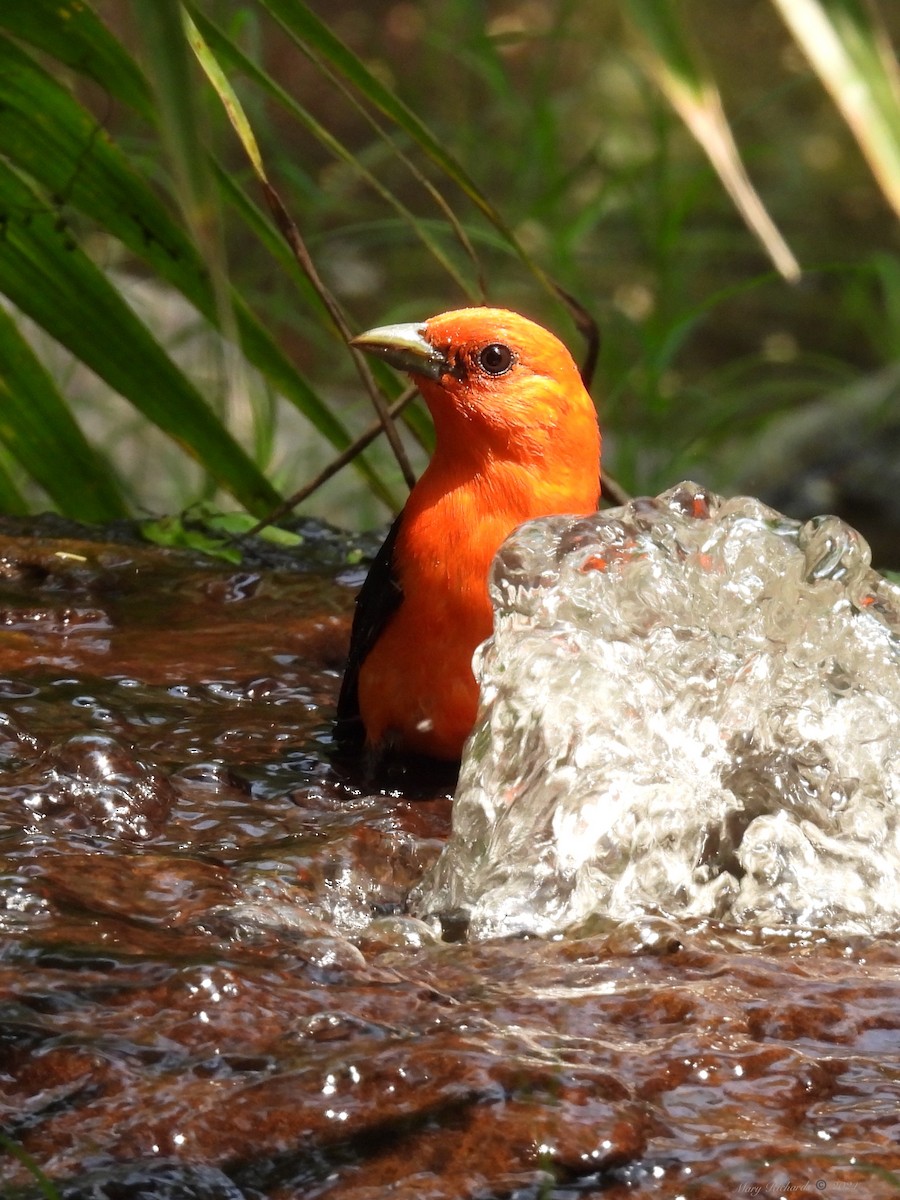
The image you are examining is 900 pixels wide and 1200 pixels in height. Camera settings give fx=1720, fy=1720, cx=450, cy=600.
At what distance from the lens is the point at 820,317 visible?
11680 millimetres

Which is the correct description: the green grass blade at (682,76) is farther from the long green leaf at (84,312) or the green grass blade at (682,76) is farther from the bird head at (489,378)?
the long green leaf at (84,312)

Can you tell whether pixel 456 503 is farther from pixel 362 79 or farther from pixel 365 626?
pixel 362 79

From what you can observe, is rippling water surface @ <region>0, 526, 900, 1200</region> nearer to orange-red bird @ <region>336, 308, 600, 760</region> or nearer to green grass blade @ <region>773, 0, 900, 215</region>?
orange-red bird @ <region>336, 308, 600, 760</region>

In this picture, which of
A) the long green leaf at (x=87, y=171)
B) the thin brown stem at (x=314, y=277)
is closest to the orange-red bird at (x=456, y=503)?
the thin brown stem at (x=314, y=277)

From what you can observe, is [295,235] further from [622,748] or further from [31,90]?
[622,748]

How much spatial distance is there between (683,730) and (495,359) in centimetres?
79

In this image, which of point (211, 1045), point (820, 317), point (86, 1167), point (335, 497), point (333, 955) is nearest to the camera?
point (86, 1167)

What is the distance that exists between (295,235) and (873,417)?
5280mm

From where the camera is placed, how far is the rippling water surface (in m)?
1.56

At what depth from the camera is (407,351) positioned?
3080 millimetres

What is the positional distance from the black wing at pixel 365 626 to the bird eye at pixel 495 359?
32cm

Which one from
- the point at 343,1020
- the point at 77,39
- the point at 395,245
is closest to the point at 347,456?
the point at 77,39

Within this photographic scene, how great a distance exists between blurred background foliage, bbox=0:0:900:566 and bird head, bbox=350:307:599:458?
136 millimetres

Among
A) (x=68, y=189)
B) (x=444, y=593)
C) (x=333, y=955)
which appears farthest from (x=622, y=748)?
(x=68, y=189)
